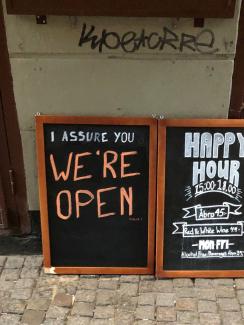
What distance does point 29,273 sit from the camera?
11.9 feet

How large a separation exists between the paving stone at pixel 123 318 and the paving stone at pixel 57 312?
1.21ft

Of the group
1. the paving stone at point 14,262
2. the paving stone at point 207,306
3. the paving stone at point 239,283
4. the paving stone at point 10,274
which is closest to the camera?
the paving stone at point 207,306

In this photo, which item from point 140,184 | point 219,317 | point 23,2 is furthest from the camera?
point 140,184

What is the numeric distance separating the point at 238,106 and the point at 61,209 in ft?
5.17

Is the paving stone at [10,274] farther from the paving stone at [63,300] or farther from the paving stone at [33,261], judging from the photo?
the paving stone at [63,300]

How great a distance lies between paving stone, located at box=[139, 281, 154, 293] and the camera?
3.42 meters

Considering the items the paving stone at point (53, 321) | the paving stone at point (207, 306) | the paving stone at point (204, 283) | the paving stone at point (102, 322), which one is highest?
the paving stone at point (204, 283)

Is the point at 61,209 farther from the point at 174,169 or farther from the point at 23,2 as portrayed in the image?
the point at 23,2

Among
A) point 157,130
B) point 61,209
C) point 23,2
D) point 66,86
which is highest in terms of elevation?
point 23,2

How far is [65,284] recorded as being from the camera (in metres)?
3.50

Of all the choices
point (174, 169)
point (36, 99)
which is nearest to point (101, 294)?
point (174, 169)

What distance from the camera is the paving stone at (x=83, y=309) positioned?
321 cm

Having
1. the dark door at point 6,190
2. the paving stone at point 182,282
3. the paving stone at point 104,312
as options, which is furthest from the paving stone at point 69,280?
the paving stone at point 182,282

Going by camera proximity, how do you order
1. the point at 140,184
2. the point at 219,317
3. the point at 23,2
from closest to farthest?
the point at 23,2, the point at 219,317, the point at 140,184
